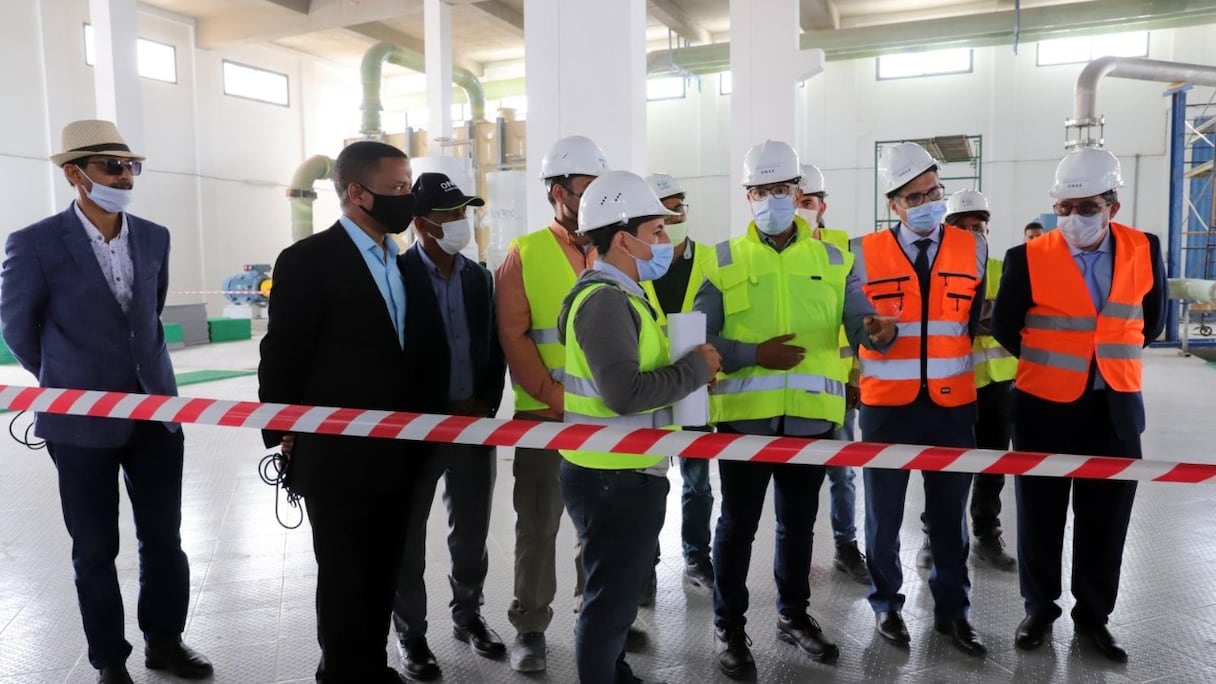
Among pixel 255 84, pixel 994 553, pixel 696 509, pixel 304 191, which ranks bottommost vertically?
pixel 994 553

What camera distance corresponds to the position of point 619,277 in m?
2.26

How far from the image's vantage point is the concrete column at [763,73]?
8.09 meters

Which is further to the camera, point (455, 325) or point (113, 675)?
point (455, 325)

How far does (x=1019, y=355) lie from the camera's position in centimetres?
324

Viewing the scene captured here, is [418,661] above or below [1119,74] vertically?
below

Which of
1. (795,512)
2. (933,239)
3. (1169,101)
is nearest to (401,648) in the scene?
(795,512)

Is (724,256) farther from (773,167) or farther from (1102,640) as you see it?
(1102,640)

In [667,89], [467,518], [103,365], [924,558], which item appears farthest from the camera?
[667,89]

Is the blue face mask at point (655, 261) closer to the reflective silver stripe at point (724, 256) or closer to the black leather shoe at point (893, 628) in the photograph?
the reflective silver stripe at point (724, 256)

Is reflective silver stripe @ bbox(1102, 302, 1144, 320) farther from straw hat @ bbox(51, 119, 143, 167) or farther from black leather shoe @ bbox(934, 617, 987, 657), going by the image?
straw hat @ bbox(51, 119, 143, 167)

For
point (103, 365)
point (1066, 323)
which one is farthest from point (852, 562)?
point (103, 365)

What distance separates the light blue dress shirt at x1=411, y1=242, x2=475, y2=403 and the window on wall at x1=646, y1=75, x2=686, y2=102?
17.6 meters

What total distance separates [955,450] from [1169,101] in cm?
1726

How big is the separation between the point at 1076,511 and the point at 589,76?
11.1 feet
